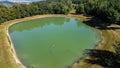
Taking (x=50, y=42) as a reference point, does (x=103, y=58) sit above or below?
above

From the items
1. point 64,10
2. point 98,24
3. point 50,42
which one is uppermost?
point 64,10

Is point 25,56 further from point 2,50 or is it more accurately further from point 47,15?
point 47,15

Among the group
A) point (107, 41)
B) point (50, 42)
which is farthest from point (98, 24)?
point (50, 42)

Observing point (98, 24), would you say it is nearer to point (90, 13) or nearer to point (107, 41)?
point (90, 13)

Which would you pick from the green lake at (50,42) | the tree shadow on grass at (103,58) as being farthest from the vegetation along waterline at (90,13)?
the green lake at (50,42)

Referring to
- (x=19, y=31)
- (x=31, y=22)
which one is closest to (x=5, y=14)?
(x=31, y=22)

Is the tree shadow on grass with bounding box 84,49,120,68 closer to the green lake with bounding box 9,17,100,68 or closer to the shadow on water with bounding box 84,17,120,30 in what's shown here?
the green lake with bounding box 9,17,100,68

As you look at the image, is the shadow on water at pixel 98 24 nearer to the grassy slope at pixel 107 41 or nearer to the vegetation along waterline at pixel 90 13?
the vegetation along waterline at pixel 90 13
